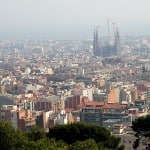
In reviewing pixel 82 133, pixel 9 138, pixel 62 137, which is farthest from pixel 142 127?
pixel 9 138

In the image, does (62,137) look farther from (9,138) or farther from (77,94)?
(77,94)

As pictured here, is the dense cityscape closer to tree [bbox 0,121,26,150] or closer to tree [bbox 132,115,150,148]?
tree [bbox 132,115,150,148]

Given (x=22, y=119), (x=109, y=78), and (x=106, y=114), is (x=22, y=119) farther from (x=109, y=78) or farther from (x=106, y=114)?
(x=109, y=78)

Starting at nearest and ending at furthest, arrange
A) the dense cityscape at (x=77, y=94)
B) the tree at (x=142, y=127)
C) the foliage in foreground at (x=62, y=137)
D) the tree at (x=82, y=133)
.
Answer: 1. the foliage in foreground at (x=62, y=137)
2. the tree at (x=82, y=133)
3. the tree at (x=142, y=127)
4. the dense cityscape at (x=77, y=94)

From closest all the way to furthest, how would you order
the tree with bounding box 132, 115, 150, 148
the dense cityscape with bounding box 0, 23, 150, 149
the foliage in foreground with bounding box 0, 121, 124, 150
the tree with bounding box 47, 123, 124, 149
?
the foliage in foreground with bounding box 0, 121, 124, 150 → the tree with bounding box 47, 123, 124, 149 → the tree with bounding box 132, 115, 150, 148 → the dense cityscape with bounding box 0, 23, 150, 149

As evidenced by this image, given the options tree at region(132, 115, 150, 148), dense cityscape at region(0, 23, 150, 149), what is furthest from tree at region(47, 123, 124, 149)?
dense cityscape at region(0, 23, 150, 149)

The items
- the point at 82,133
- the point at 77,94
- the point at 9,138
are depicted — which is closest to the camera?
the point at 9,138

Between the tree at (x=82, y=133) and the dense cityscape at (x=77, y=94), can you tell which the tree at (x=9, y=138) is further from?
the dense cityscape at (x=77, y=94)

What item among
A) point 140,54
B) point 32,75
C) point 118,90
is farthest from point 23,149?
point 140,54

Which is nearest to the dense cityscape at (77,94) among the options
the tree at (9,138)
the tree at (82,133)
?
the tree at (82,133)

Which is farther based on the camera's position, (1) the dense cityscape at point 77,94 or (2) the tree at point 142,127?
(1) the dense cityscape at point 77,94

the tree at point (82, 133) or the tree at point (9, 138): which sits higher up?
the tree at point (9, 138)
